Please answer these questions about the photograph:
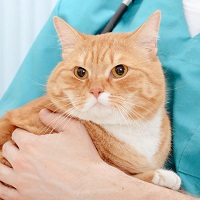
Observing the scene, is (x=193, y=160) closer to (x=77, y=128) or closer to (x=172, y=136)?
(x=172, y=136)

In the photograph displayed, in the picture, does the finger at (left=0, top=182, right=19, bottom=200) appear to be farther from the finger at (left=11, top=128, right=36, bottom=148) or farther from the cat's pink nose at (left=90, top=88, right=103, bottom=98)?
the cat's pink nose at (left=90, top=88, right=103, bottom=98)

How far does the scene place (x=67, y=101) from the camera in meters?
1.05

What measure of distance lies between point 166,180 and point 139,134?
146 mm

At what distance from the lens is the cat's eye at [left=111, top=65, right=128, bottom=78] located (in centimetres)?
100

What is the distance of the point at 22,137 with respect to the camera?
1040mm

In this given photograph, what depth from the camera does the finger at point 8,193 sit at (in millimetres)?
1012

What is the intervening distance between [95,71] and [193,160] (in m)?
0.36

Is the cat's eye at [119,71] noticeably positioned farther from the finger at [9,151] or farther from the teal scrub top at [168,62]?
the finger at [9,151]

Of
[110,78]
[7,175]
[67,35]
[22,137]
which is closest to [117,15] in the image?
[67,35]

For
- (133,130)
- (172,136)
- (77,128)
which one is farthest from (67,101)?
(172,136)

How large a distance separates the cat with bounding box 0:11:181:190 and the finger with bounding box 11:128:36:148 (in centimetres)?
3

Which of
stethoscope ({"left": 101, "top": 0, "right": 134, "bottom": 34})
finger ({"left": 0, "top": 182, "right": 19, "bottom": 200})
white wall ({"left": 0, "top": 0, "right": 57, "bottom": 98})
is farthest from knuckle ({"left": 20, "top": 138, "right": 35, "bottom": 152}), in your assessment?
white wall ({"left": 0, "top": 0, "right": 57, "bottom": 98})

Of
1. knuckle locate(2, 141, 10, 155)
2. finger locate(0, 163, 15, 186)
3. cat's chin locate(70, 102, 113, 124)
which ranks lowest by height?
finger locate(0, 163, 15, 186)

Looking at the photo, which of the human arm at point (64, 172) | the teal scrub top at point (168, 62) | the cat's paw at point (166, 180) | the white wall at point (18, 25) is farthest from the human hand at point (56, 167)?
the white wall at point (18, 25)
